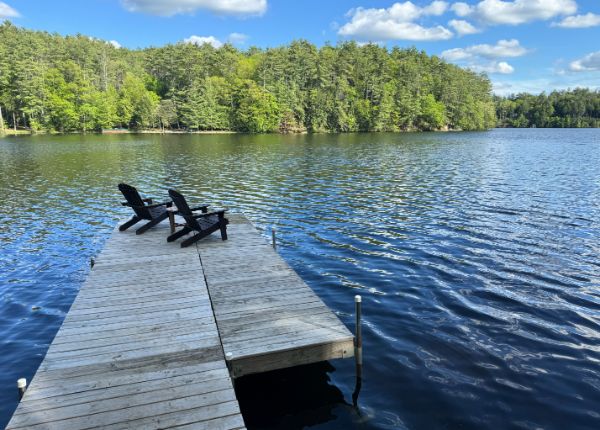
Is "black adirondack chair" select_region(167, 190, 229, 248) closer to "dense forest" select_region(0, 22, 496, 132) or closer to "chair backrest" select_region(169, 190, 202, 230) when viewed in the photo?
"chair backrest" select_region(169, 190, 202, 230)

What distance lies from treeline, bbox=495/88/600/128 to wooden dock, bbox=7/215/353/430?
18859 centimetres

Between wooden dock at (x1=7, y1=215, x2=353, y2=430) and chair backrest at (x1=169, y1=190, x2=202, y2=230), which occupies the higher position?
chair backrest at (x1=169, y1=190, x2=202, y2=230)

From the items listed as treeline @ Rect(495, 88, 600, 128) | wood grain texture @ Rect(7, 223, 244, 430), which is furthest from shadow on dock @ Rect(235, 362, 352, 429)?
treeline @ Rect(495, 88, 600, 128)

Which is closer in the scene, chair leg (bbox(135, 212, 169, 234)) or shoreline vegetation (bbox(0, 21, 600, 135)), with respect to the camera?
chair leg (bbox(135, 212, 169, 234))

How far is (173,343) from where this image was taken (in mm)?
5289

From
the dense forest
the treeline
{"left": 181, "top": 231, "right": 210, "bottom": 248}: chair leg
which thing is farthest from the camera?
the treeline

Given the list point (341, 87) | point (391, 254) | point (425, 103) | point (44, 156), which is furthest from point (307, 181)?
point (425, 103)

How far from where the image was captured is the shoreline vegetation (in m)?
82.8

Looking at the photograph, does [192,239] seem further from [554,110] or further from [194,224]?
[554,110]

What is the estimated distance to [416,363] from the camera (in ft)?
20.7

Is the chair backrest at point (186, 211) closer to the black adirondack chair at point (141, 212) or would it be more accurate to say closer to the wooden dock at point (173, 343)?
the black adirondack chair at point (141, 212)

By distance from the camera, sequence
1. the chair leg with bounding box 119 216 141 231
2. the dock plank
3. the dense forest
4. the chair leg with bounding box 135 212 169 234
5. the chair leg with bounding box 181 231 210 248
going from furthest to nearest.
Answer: the dense forest → the chair leg with bounding box 119 216 141 231 → the chair leg with bounding box 135 212 169 234 → the chair leg with bounding box 181 231 210 248 → the dock plank

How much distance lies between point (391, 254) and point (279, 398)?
22.0 feet

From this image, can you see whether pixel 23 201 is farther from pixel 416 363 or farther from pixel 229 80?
pixel 229 80
